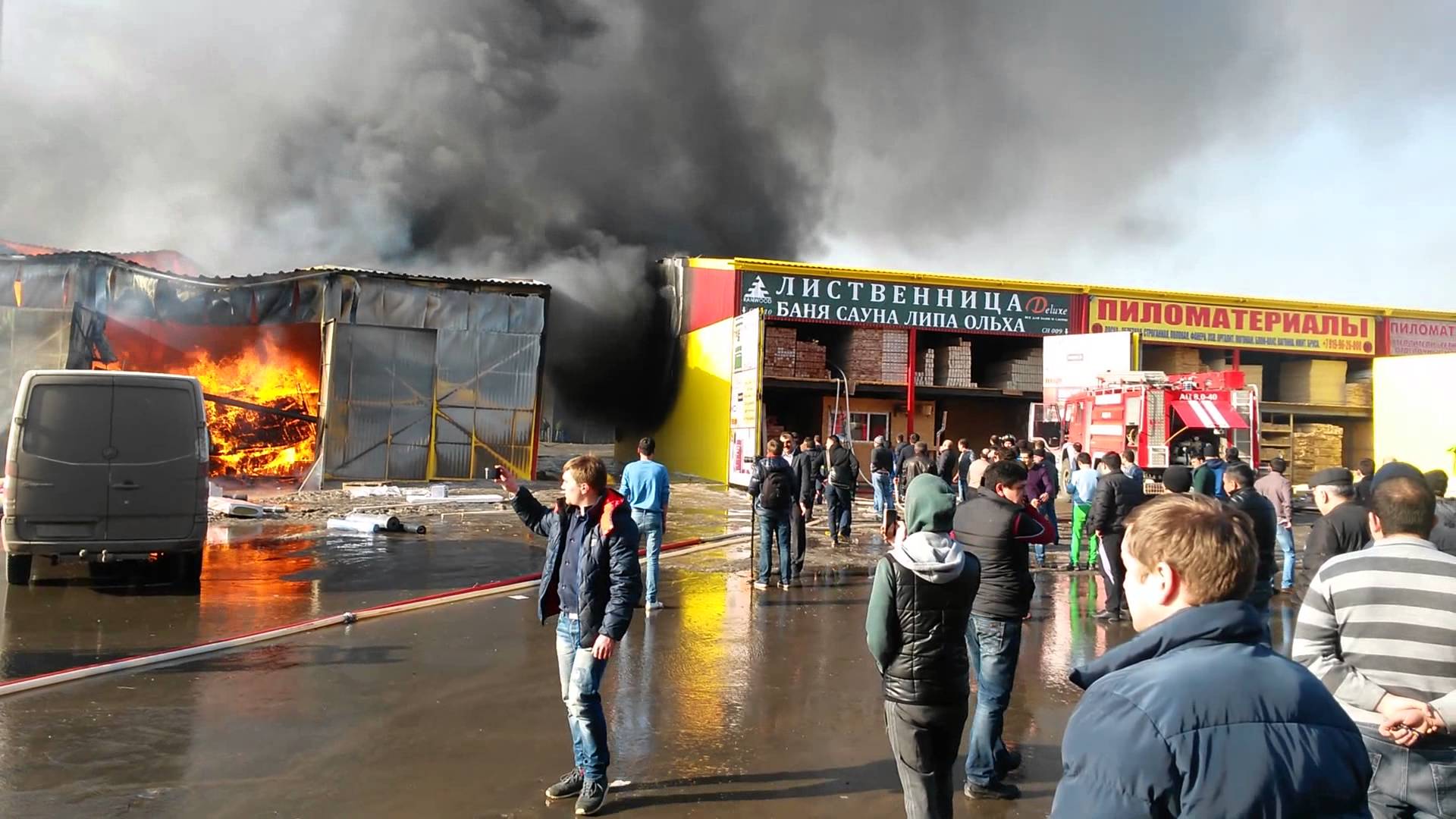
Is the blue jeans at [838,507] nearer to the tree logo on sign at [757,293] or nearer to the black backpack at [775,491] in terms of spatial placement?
the black backpack at [775,491]

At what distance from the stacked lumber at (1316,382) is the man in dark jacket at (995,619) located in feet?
92.0

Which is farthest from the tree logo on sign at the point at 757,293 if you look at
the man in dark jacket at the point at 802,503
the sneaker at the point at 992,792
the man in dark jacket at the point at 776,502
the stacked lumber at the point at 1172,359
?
the sneaker at the point at 992,792

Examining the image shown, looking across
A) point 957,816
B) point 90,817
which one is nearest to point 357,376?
point 90,817

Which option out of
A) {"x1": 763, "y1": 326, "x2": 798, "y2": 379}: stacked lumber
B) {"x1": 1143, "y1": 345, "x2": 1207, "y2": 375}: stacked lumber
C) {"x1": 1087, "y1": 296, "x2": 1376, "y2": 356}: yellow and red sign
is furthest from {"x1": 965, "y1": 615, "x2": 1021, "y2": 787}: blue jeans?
{"x1": 1143, "y1": 345, "x2": 1207, "y2": 375}: stacked lumber

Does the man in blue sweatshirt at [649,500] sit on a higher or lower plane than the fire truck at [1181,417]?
lower

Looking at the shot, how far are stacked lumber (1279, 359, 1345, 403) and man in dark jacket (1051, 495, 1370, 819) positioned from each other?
102ft

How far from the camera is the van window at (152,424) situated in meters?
8.52

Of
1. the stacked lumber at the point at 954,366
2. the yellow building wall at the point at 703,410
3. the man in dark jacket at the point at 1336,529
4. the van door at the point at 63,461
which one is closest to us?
the man in dark jacket at the point at 1336,529

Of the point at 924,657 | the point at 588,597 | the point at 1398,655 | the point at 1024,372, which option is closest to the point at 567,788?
the point at 588,597

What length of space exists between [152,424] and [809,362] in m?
17.7

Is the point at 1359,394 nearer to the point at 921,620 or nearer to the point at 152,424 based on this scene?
the point at 921,620

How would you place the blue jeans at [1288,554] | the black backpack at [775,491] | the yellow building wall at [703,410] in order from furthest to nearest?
the yellow building wall at [703,410], the blue jeans at [1288,554], the black backpack at [775,491]

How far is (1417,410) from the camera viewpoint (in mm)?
18719

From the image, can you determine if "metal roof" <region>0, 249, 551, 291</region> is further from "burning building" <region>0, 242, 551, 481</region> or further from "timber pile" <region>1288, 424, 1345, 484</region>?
"timber pile" <region>1288, 424, 1345, 484</region>
